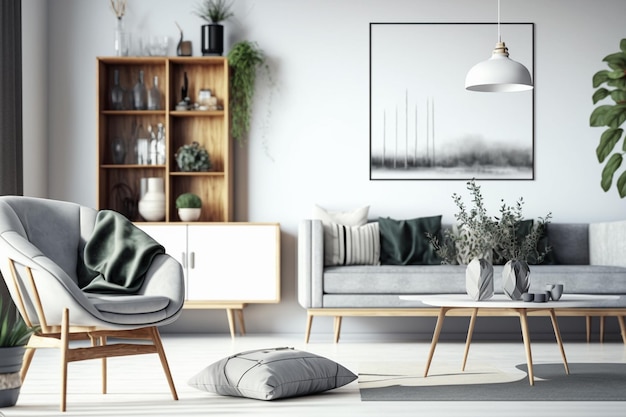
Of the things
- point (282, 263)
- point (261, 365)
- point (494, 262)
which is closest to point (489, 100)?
point (494, 262)

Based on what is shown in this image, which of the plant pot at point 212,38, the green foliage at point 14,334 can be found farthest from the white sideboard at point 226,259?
the green foliage at point 14,334

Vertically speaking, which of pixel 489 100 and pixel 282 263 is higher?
pixel 489 100

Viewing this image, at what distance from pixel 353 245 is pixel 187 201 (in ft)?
4.05

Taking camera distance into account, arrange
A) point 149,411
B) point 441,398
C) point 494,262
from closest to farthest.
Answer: point 149,411
point 441,398
point 494,262

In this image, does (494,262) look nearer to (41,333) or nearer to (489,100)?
(489,100)

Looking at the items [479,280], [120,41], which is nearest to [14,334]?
[479,280]

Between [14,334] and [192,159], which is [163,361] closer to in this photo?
[14,334]

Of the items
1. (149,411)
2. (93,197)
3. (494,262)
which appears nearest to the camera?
(149,411)

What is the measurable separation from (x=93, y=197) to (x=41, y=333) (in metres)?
3.13

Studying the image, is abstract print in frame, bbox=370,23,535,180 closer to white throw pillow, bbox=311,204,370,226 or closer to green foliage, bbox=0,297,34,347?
white throw pillow, bbox=311,204,370,226

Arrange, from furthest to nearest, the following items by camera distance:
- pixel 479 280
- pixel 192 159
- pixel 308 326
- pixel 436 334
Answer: pixel 192 159 < pixel 308 326 < pixel 436 334 < pixel 479 280

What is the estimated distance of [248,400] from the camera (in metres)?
3.73

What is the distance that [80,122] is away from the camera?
670 cm

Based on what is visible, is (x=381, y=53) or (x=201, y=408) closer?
(x=201, y=408)
